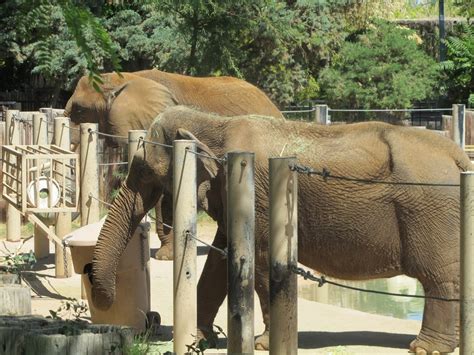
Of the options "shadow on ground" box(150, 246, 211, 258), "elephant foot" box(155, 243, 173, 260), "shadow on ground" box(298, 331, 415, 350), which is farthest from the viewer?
"shadow on ground" box(150, 246, 211, 258)

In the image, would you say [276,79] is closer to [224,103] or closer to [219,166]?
[224,103]

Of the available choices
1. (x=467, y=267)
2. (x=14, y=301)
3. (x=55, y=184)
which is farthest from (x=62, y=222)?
(x=467, y=267)

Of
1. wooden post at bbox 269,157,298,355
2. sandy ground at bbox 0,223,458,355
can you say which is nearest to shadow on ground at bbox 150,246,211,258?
sandy ground at bbox 0,223,458,355

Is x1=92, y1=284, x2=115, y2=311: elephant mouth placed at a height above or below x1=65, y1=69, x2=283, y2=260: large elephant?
below

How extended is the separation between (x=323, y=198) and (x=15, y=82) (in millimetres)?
30239

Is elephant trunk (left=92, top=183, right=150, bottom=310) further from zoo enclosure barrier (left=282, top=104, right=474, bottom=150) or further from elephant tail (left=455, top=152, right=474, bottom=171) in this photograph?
zoo enclosure barrier (left=282, top=104, right=474, bottom=150)

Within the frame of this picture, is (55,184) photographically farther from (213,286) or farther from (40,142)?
(213,286)

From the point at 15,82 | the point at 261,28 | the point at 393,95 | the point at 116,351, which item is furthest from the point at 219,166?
the point at 15,82

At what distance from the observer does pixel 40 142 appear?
15.0 meters

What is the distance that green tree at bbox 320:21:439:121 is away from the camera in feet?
107

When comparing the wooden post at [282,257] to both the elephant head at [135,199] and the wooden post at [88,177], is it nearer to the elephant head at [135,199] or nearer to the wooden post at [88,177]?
the elephant head at [135,199]

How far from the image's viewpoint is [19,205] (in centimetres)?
1337

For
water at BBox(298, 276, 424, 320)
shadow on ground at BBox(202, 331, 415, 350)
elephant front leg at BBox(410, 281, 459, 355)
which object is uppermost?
elephant front leg at BBox(410, 281, 459, 355)

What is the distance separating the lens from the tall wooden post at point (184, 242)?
8523 mm
